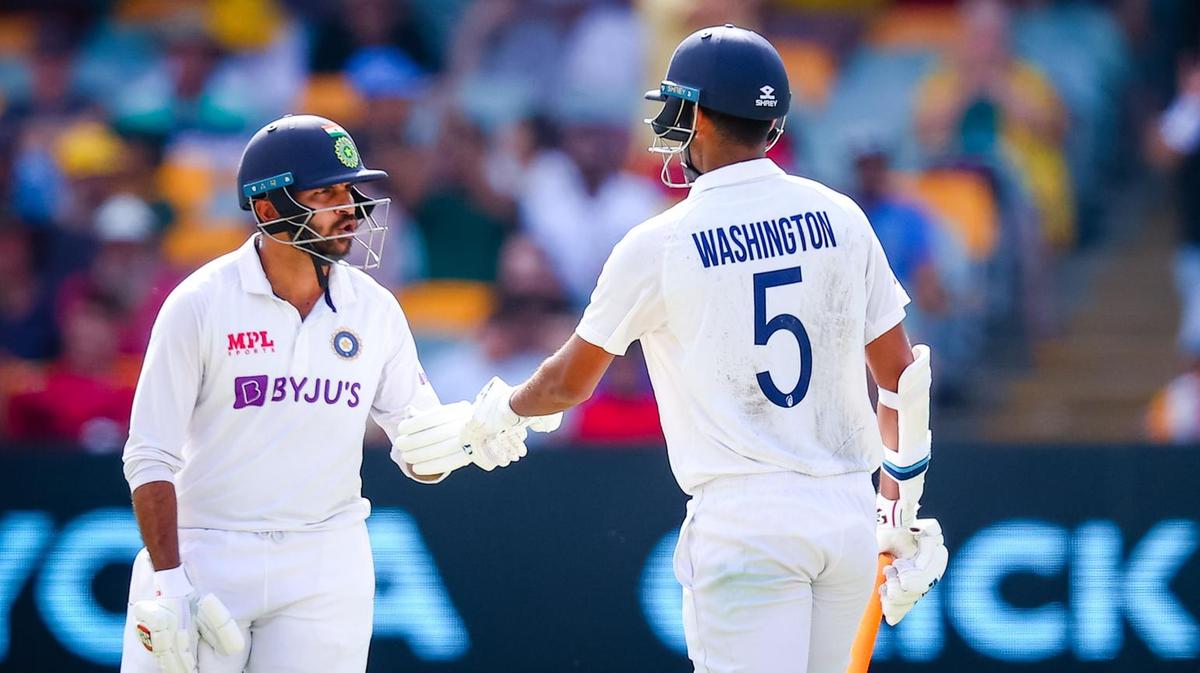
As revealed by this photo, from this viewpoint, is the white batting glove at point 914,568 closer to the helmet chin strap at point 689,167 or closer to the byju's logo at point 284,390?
the helmet chin strap at point 689,167

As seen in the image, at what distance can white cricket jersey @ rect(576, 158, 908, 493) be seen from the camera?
173 inches

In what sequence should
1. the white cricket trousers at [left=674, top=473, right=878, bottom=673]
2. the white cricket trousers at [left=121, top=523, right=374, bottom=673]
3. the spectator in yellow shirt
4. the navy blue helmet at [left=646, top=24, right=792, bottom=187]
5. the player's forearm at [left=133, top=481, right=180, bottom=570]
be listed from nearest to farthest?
the white cricket trousers at [left=674, top=473, right=878, bottom=673] < the navy blue helmet at [left=646, top=24, right=792, bottom=187] < the player's forearm at [left=133, top=481, right=180, bottom=570] < the white cricket trousers at [left=121, top=523, right=374, bottom=673] < the spectator in yellow shirt

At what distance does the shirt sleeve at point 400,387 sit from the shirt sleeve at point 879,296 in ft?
4.57

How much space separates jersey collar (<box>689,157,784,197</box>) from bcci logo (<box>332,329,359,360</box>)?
1.13m

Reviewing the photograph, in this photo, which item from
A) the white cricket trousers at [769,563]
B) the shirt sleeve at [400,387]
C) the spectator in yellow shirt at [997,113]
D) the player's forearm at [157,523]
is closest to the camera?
the white cricket trousers at [769,563]

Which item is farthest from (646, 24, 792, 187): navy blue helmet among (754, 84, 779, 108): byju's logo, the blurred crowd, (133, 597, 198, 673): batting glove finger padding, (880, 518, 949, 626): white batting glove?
the blurred crowd

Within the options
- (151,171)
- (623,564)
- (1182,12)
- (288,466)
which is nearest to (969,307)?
(623,564)

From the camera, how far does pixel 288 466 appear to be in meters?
4.80

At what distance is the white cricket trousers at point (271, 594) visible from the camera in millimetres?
4719

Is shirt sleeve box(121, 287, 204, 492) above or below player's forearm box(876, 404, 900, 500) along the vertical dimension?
above

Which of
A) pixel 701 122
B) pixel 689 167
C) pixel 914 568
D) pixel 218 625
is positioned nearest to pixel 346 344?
pixel 218 625

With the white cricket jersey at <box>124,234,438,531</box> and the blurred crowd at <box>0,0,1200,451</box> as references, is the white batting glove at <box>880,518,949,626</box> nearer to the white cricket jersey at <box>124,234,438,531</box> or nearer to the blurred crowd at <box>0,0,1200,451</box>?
the white cricket jersey at <box>124,234,438,531</box>

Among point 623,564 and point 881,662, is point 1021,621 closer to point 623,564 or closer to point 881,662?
point 881,662

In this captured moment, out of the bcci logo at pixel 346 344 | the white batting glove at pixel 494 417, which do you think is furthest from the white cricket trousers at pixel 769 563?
the bcci logo at pixel 346 344
